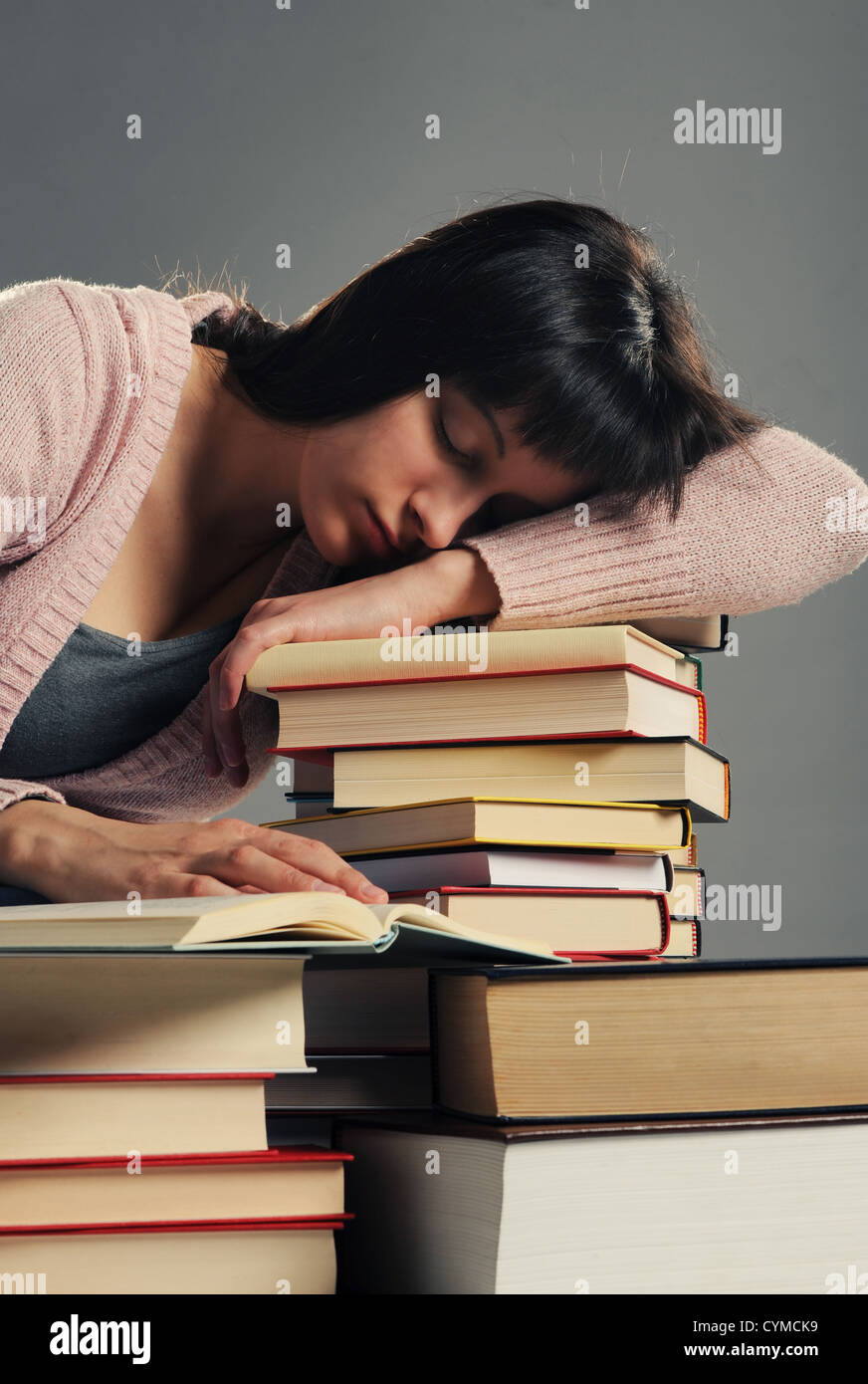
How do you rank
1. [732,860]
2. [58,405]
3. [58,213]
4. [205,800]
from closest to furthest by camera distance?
[58,405] < [205,800] < [732,860] < [58,213]

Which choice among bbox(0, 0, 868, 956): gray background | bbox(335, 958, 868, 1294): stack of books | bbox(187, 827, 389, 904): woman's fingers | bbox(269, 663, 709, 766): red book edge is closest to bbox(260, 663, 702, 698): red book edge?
bbox(269, 663, 709, 766): red book edge

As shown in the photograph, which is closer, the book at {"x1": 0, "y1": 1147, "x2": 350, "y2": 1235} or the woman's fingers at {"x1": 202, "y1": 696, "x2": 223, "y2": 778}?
the book at {"x1": 0, "y1": 1147, "x2": 350, "y2": 1235}

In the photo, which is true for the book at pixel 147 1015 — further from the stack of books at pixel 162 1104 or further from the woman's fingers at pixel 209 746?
the woman's fingers at pixel 209 746

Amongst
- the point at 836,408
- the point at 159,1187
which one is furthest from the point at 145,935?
the point at 836,408

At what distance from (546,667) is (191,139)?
2.01 m

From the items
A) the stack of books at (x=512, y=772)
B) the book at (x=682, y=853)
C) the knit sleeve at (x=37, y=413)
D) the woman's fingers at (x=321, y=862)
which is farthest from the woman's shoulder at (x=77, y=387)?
the book at (x=682, y=853)

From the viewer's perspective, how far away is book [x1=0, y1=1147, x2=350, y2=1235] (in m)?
0.38

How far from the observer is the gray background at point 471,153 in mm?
2207

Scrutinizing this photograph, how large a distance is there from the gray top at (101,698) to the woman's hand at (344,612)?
0.31ft

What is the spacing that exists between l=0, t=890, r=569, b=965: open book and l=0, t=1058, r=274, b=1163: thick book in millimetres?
47

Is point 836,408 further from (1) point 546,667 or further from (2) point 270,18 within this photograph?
(1) point 546,667

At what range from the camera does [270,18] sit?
7.57 feet

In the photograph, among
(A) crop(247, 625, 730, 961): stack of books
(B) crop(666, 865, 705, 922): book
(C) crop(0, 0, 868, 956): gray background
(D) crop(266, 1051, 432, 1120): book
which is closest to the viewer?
(D) crop(266, 1051, 432, 1120): book

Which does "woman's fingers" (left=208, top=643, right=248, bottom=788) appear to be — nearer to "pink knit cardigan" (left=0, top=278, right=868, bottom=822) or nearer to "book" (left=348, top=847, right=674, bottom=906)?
"pink knit cardigan" (left=0, top=278, right=868, bottom=822)
